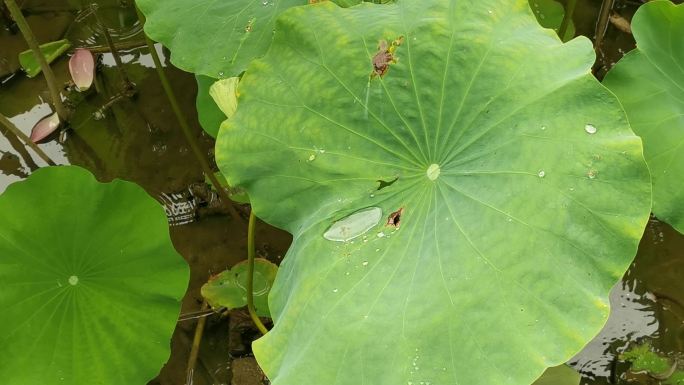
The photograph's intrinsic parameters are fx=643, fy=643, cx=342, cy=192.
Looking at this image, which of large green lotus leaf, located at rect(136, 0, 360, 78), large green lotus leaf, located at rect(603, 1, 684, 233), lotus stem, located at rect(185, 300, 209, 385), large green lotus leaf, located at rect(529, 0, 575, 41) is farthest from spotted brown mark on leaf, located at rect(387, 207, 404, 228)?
large green lotus leaf, located at rect(529, 0, 575, 41)

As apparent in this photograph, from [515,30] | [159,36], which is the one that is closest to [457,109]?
[515,30]

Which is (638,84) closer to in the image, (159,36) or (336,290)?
(336,290)

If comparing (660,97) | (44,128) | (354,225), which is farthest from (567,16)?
(44,128)

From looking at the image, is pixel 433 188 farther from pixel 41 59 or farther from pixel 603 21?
pixel 41 59

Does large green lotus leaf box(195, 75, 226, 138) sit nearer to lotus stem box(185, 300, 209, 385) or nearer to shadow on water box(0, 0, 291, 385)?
shadow on water box(0, 0, 291, 385)

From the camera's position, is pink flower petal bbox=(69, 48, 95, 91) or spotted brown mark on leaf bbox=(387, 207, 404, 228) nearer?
spotted brown mark on leaf bbox=(387, 207, 404, 228)
